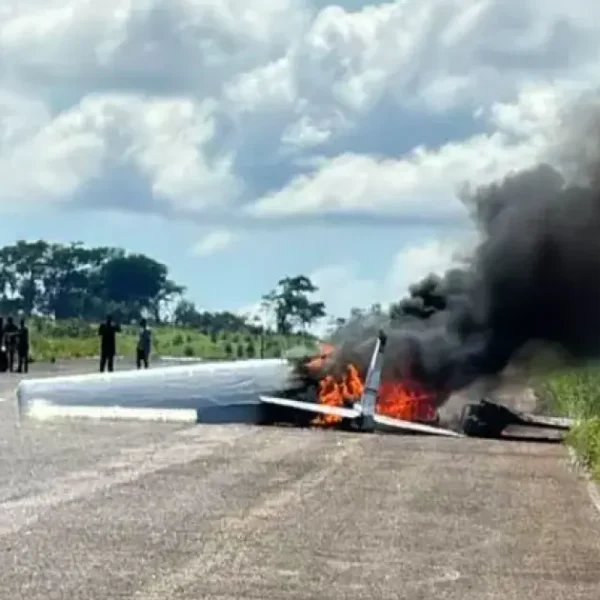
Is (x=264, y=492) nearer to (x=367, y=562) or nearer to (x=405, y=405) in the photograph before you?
(x=367, y=562)

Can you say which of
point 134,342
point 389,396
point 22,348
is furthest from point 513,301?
point 134,342

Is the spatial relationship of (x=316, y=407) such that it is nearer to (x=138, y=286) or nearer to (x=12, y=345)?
(x=12, y=345)

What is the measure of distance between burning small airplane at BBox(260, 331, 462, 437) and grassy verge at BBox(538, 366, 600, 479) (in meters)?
2.11

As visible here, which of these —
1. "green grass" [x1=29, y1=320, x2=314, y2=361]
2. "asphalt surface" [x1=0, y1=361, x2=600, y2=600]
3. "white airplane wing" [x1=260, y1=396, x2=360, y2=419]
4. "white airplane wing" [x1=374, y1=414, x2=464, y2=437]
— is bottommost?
"asphalt surface" [x1=0, y1=361, x2=600, y2=600]

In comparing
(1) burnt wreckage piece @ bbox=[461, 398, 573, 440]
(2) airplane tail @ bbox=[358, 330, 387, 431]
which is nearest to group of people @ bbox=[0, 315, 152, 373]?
(2) airplane tail @ bbox=[358, 330, 387, 431]

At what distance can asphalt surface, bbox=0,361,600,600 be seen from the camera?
13.3m

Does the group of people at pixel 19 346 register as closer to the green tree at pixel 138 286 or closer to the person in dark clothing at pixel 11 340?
the person in dark clothing at pixel 11 340

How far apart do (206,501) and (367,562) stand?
4.39m

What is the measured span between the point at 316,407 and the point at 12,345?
3028 centimetres

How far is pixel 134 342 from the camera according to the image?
102 meters

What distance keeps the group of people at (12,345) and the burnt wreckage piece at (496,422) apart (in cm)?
2986

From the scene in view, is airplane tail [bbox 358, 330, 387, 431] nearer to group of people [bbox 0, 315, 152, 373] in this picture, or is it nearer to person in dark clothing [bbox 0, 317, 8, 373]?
group of people [bbox 0, 315, 152, 373]

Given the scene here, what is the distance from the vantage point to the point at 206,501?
18.5m

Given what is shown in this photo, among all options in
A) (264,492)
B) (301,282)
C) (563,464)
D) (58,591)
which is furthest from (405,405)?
(301,282)
